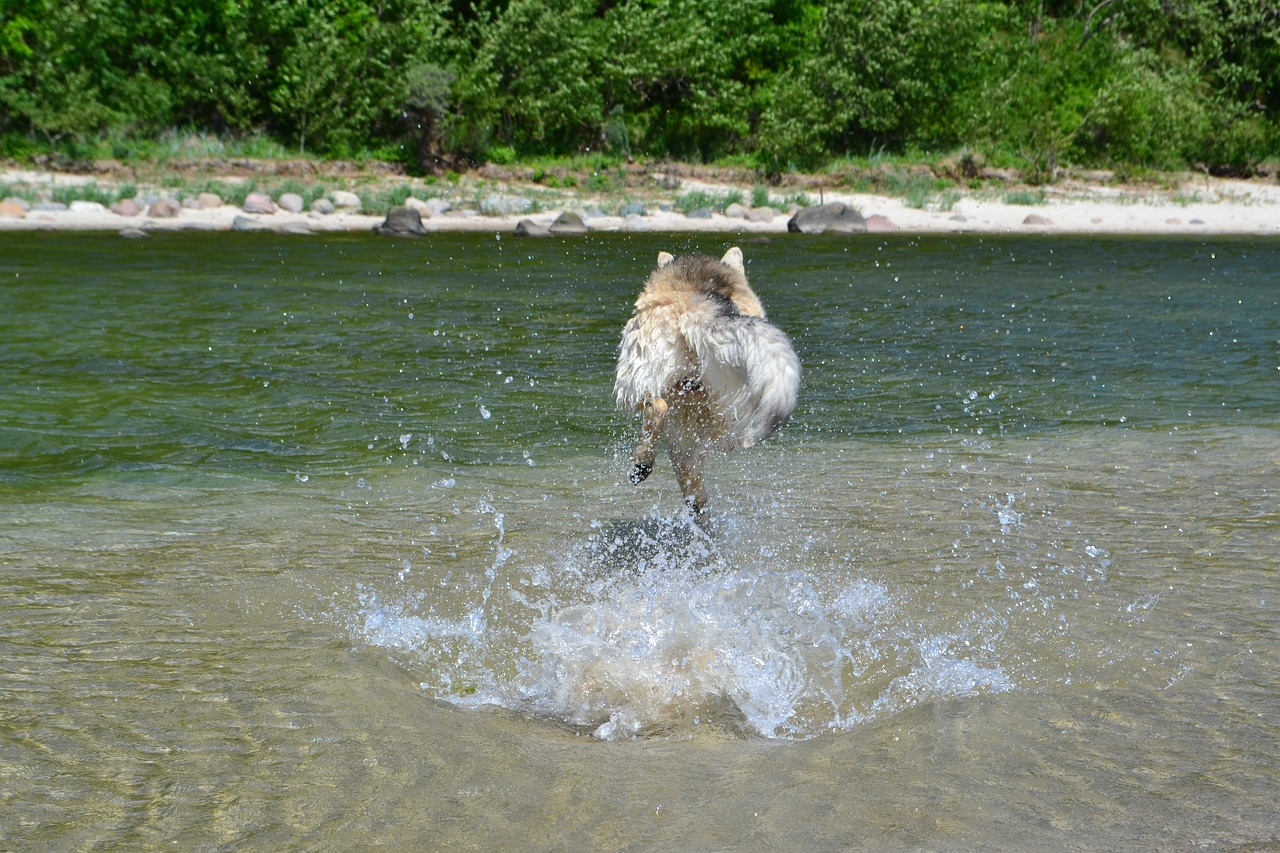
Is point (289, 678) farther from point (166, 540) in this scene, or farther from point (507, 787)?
point (166, 540)

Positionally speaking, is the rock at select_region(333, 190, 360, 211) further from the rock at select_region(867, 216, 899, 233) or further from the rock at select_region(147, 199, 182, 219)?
the rock at select_region(867, 216, 899, 233)

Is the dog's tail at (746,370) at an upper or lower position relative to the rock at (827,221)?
upper

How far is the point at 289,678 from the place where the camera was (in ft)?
14.7

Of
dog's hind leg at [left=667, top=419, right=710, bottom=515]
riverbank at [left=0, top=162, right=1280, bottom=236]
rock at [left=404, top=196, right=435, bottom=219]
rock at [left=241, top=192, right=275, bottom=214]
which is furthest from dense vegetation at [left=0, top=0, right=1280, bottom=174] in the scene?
dog's hind leg at [left=667, top=419, right=710, bottom=515]

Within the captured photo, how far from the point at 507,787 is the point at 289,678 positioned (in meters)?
1.18

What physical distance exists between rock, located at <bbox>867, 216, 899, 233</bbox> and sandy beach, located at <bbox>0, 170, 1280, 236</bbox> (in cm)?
2

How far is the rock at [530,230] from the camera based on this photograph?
75.7 feet

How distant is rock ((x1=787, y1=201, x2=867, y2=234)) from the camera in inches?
971

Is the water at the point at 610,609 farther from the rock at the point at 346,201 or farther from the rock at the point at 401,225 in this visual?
the rock at the point at 346,201

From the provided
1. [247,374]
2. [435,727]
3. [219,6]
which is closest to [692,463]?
[435,727]

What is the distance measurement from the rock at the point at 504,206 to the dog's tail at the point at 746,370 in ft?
69.7

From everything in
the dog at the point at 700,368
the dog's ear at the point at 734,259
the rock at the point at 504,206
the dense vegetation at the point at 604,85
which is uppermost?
the dense vegetation at the point at 604,85

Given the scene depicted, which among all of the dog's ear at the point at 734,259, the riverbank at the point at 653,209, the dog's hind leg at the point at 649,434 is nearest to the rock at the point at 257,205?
the riverbank at the point at 653,209

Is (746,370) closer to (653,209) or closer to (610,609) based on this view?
(610,609)
